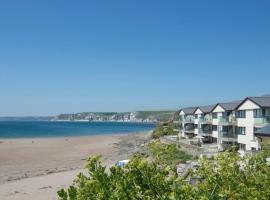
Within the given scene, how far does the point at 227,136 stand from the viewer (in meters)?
51.8

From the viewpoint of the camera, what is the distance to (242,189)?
6160 mm

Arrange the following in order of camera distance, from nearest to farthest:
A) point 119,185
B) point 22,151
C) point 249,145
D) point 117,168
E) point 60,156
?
1. point 119,185
2. point 117,168
3. point 249,145
4. point 60,156
5. point 22,151

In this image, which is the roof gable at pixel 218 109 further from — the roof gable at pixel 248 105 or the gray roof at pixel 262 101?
the gray roof at pixel 262 101

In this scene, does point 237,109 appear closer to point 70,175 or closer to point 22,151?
point 70,175

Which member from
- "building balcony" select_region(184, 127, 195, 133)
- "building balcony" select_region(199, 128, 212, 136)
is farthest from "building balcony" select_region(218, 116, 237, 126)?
"building balcony" select_region(184, 127, 195, 133)

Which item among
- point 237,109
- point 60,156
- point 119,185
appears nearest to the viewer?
point 119,185

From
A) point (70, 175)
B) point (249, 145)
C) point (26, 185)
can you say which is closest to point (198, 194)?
point (26, 185)

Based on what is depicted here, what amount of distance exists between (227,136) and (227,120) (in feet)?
7.86

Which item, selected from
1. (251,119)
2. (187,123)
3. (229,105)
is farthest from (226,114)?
(187,123)

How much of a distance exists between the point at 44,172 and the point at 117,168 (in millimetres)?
40297

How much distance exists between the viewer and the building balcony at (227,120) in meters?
51.1

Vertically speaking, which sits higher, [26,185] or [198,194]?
[198,194]

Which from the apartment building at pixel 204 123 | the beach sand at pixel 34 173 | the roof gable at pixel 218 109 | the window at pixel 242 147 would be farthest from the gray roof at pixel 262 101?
the beach sand at pixel 34 173

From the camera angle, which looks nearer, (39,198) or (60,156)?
(39,198)
